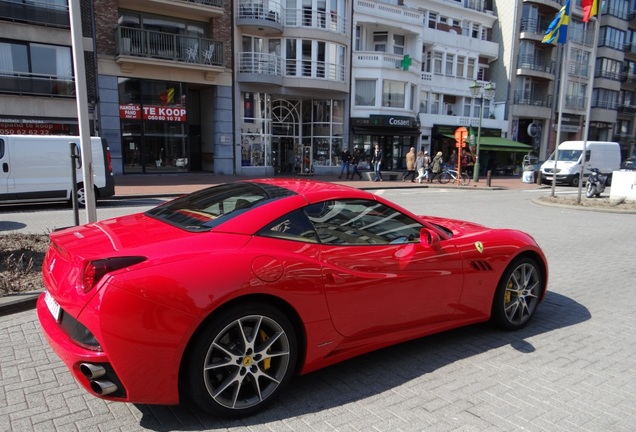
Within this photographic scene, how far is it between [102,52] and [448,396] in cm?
2404

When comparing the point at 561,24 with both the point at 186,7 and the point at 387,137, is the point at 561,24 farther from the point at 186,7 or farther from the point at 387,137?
the point at 186,7

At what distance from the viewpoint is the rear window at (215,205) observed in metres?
3.15

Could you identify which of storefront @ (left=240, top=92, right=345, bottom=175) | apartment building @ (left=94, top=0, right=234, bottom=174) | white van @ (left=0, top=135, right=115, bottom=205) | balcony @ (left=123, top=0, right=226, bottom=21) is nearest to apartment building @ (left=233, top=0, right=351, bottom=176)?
storefront @ (left=240, top=92, right=345, bottom=175)

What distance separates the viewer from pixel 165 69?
935 inches

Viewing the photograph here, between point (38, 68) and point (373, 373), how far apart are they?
2356 cm

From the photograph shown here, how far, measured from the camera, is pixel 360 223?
11.9 feet

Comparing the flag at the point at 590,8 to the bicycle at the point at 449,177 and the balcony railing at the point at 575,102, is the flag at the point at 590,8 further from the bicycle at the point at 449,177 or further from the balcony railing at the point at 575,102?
the balcony railing at the point at 575,102

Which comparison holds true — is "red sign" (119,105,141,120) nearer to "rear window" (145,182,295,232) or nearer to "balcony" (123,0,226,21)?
"balcony" (123,0,226,21)

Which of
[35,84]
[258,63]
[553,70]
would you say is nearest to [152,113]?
[35,84]

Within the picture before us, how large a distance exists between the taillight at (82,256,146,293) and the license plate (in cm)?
43

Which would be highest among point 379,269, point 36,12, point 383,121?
point 36,12

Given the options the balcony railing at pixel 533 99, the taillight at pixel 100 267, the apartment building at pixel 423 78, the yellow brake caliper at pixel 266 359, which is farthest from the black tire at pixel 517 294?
the balcony railing at pixel 533 99

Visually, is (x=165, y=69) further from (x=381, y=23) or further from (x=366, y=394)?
Answer: (x=366, y=394)

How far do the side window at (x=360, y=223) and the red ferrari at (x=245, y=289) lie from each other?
1cm
